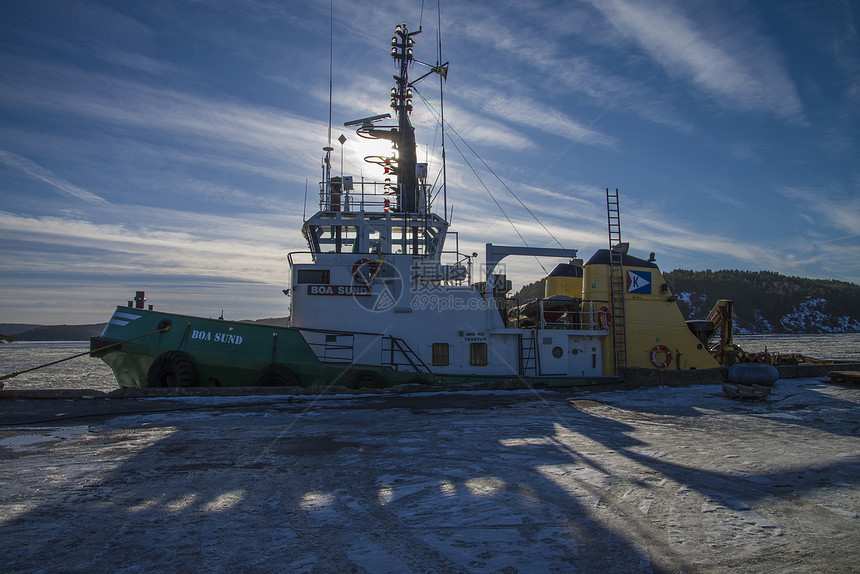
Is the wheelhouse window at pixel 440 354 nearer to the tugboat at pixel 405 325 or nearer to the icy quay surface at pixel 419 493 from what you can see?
the tugboat at pixel 405 325

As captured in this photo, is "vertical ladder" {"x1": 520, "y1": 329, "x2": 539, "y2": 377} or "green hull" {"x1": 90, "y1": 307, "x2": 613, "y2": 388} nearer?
"green hull" {"x1": 90, "y1": 307, "x2": 613, "y2": 388}

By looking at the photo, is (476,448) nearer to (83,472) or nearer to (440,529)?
(440,529)

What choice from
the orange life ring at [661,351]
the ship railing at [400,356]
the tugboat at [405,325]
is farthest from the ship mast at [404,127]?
the orange life ring at [661,351]

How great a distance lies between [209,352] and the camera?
10641mm

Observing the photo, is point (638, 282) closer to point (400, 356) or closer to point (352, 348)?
point (400, 356)

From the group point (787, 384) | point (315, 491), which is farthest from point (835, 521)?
point (787, 384)

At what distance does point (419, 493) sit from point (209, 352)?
7904 millimetres

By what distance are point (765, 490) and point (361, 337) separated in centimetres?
853

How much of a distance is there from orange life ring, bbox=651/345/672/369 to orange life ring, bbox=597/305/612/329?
1.42 meters

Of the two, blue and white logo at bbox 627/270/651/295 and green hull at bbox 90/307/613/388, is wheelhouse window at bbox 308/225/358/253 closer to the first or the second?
green hull at bbox 90/307/613/388

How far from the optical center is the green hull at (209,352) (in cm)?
1056

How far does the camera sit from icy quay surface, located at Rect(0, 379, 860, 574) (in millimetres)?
3090

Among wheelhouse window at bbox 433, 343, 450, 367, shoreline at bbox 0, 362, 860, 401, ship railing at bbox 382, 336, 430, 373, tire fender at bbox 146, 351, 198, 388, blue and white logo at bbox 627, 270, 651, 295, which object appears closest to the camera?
shoreline at bbox 0, 362, 860, 401

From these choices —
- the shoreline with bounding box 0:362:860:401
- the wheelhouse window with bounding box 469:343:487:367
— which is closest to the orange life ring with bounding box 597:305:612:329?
the shoreline with bounding box 0:362:860:401
